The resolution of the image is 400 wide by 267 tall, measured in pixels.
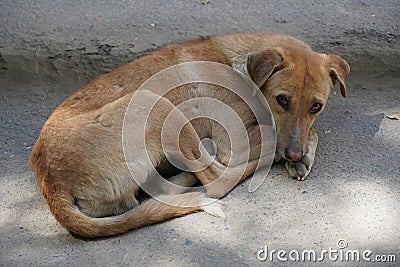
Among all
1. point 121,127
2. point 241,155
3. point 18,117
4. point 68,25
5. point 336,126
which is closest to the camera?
point 121,127

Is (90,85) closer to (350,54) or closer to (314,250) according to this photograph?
(314,250)

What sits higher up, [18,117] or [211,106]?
[211,106]

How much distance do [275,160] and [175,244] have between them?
3.79 ft

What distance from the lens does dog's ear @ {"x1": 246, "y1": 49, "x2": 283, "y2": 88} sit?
15.2ft

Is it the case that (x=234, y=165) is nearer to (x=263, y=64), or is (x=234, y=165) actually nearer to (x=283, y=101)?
(x=283, y=101)

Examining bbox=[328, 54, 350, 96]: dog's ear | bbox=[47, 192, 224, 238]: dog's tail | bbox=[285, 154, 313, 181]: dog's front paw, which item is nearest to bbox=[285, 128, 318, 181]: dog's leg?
bbox=[285, 154, 313, 181]: dog's front paw

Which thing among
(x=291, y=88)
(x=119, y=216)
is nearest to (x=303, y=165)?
(x=291, y=88)

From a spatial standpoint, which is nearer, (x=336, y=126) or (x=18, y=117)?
(x=336, y=126)

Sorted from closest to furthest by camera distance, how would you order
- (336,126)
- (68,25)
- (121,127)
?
(121,127) → (336,126) → (68,25)

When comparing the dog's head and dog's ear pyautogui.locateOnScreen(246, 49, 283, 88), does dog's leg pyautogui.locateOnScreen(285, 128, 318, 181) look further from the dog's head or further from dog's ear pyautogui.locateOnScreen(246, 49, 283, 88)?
dog's ear pyautogui.locateOnScreen(246, 49, 283, 88)

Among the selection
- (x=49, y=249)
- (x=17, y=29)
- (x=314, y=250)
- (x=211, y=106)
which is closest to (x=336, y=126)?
(x=211, y=106)

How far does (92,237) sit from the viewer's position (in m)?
4.14

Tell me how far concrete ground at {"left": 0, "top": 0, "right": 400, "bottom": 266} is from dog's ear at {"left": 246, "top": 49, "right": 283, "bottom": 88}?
72 centimetres

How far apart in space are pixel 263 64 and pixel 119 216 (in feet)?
4.97
